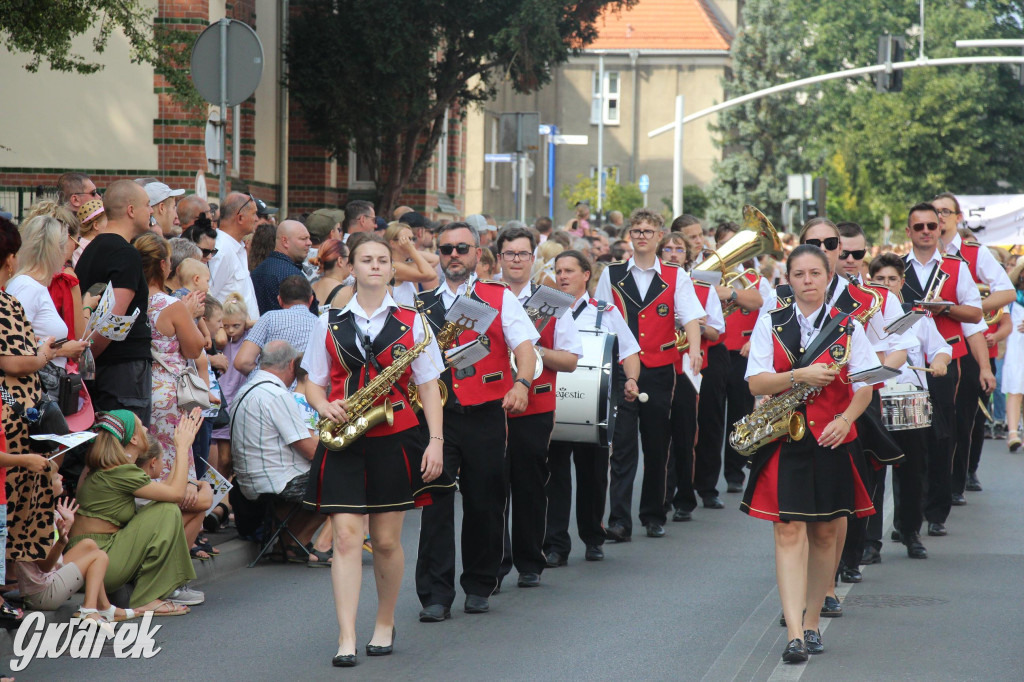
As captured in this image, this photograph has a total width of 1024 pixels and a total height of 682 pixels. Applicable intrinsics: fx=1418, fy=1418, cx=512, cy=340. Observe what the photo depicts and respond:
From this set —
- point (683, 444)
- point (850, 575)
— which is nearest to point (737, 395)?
point (683, 444)

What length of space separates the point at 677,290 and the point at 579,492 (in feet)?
6.03

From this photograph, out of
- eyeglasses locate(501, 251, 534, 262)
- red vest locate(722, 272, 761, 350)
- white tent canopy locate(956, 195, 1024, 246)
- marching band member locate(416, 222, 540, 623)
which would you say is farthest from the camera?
white tent canopy locate(956, 195, 1024, 246)

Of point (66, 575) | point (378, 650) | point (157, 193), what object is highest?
point (157, 193)

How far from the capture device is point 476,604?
7953mm

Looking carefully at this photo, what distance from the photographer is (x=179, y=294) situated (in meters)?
9.08

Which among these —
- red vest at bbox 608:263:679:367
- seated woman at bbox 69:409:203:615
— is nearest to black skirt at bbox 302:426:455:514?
seated woman at bbox 69:409:203:615

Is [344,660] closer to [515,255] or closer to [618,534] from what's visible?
[515,255]

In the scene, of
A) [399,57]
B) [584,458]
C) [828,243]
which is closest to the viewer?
[828,243]

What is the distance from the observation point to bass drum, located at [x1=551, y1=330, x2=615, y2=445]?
358 inches

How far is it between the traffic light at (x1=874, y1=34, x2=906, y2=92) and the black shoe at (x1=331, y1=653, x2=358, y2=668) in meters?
23.2

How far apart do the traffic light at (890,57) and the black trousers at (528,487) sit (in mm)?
20933

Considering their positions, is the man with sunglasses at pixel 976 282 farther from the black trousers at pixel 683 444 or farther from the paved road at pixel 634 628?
the black trousers at pixel 683 444

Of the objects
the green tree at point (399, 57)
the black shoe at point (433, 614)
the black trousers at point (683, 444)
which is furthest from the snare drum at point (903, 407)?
the green tree at point (399, 57)

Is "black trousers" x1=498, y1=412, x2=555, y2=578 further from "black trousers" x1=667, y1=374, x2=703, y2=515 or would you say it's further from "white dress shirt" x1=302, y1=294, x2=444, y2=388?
"black trousers" x1=667, y1=374, x2=703, y2=515
